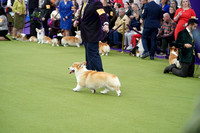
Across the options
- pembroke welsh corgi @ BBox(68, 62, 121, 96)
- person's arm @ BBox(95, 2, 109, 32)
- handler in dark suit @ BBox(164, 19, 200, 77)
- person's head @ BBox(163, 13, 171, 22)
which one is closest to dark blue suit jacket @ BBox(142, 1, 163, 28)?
person's head @ BBox(163, 13, 171, 22)

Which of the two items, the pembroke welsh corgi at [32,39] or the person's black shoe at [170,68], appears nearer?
the person's black shoe at [170,68]

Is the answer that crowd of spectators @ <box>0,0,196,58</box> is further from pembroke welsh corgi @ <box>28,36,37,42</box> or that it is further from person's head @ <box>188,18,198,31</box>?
person's head @ <box>188,18,198,31</box>

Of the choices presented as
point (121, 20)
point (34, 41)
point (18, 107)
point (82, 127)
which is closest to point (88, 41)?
point (18, 107)

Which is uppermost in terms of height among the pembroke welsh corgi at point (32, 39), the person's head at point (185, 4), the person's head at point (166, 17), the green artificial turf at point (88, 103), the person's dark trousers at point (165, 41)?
the person's head at point (185, 4)

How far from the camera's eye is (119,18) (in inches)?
464

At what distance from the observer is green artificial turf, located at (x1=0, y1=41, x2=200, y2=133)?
3.00m

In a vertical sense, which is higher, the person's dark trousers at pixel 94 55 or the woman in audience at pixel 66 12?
the woman in audience at pixel 66 12

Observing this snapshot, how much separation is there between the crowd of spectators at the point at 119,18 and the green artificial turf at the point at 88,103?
9.97 ft

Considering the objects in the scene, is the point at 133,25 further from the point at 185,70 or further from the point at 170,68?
the point at 185,70

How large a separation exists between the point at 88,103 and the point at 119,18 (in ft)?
26.9

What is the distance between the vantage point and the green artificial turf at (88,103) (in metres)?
3.00

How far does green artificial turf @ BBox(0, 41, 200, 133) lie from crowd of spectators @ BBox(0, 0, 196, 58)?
3037 mm

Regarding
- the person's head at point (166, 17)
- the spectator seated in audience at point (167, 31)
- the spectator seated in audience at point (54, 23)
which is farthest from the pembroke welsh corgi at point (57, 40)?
the person's head at point (166, 17)

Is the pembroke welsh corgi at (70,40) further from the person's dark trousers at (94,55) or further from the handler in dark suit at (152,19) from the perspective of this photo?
the person's dark trousers at (94,55)
